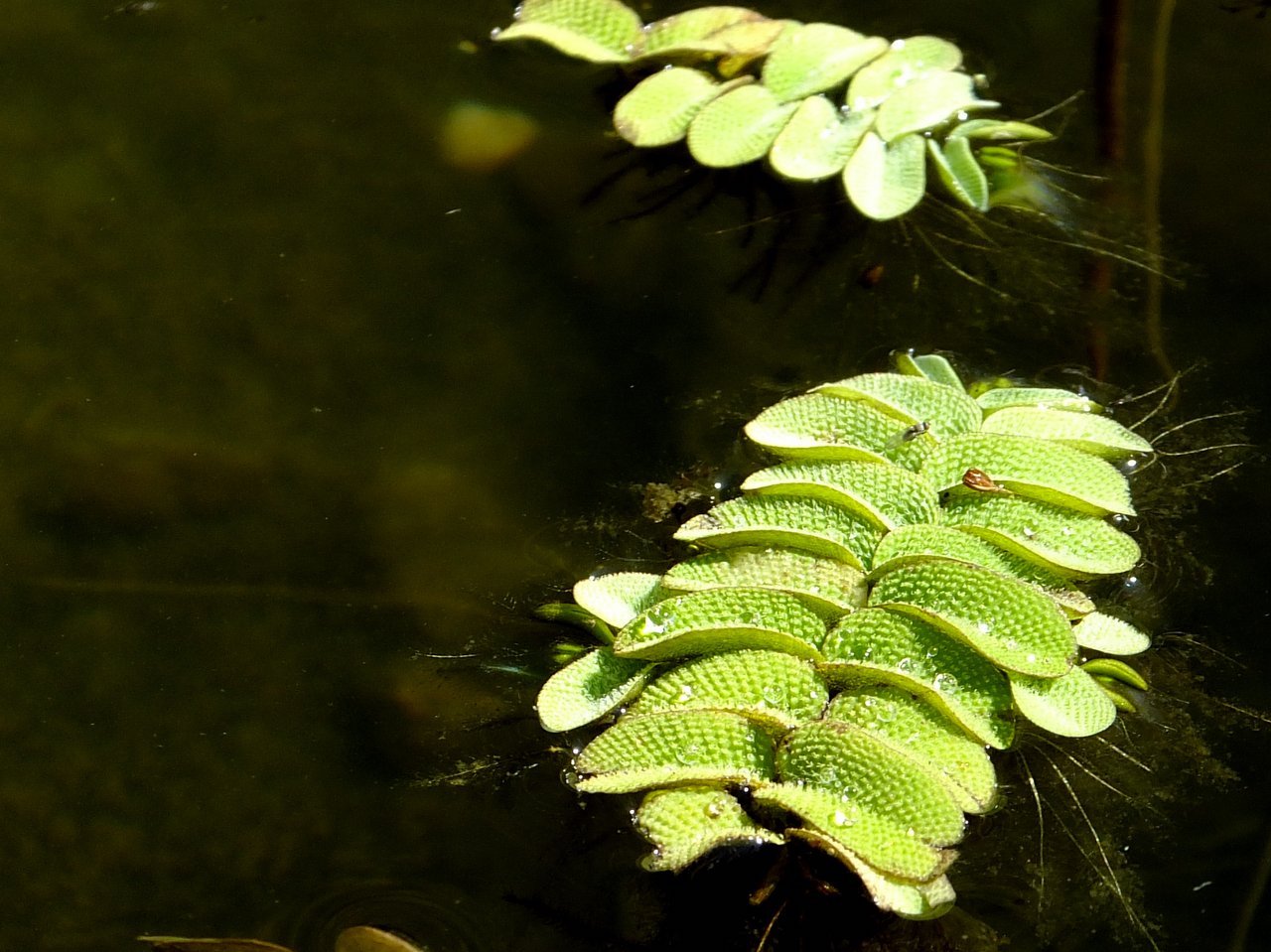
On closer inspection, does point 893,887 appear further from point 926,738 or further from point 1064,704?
point 1064,704

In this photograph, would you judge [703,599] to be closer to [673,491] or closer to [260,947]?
[673,491]

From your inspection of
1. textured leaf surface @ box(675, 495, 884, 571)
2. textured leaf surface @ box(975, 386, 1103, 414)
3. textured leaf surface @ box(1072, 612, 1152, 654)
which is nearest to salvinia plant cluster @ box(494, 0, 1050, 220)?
textured leaf surface @ box(975, 386, 1103, 414)

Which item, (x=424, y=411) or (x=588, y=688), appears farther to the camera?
(x=424, y=411)

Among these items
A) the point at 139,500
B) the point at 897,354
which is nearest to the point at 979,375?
the point at 897,354

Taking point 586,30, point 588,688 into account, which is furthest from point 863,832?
point 586,30

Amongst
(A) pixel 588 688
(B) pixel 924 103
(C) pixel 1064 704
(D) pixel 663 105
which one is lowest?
(A) pixel 588 688

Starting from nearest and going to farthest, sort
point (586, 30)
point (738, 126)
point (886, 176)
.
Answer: point (886, 176)
point (738, 126)
point (586, 30)

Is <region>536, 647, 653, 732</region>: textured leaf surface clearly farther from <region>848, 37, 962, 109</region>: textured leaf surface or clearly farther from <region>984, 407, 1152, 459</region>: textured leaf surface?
<region>848, 37, 962, 109</region>: textured leaf surface

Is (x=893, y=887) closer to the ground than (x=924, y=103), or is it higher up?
closer to the ground
